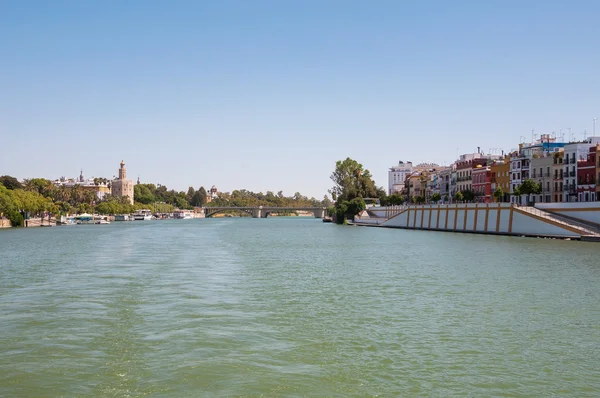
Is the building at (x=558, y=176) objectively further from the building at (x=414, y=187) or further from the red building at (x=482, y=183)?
the building at (x=414, y=187)

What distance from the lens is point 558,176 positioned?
272ft

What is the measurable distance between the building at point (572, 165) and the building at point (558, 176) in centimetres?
145

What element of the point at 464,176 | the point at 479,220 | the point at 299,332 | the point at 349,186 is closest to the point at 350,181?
the point at 349,186

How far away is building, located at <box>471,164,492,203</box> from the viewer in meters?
104

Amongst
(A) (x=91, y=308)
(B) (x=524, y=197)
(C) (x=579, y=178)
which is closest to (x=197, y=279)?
(A) (x=91, y=308)

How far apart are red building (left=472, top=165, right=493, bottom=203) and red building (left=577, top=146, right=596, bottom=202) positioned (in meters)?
26.1

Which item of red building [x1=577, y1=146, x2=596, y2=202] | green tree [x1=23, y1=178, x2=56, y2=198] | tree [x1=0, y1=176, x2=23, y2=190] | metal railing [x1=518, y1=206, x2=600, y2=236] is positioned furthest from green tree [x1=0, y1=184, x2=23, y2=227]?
red building [x1=577, y1=146, x2=596, y2=202]

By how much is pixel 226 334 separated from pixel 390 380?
225 inches

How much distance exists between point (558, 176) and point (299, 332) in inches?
2860

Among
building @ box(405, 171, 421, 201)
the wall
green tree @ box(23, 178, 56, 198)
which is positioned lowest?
the wall

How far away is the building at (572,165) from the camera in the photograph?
7775 centimetres

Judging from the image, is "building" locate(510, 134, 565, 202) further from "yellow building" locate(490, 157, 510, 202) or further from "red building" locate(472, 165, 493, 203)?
"red building" locate(472, 165, 493, 203)

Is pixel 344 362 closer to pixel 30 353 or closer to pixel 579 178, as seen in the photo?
pixel 30 353

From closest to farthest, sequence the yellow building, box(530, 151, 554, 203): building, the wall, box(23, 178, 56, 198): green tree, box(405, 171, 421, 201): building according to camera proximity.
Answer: the wall < box(530, 151, 554, 203): building < the yellow building < box(405, 171, 421, 201): building < box(23, 178, 56, 198): green tree
